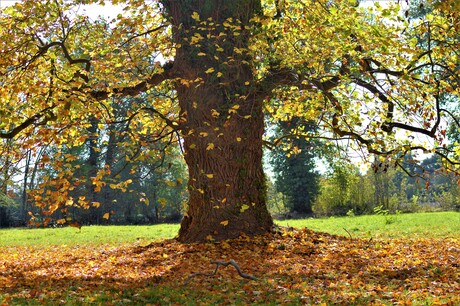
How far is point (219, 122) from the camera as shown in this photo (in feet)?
37.7

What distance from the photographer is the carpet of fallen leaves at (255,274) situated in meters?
6.45

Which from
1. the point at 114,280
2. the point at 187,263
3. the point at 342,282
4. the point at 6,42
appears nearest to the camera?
the point at 342,282

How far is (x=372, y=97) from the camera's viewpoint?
481 inches

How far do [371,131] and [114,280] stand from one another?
6.91 m

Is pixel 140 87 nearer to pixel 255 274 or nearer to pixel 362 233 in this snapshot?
pixel 255 274

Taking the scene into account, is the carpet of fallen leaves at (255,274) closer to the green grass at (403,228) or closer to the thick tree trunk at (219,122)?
the thick tree trunk at (219,122)

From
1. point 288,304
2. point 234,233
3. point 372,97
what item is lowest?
point 288,304

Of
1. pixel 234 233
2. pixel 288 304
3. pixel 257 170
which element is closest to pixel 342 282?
pixel 288 304

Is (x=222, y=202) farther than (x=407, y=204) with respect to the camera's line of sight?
No

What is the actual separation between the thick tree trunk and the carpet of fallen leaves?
25.1 inches

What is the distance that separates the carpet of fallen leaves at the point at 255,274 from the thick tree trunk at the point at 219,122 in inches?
25.1

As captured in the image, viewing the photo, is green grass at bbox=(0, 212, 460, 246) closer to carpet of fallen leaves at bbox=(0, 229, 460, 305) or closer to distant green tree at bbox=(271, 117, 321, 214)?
carpet of fallen leaves at bbox=(0, 229, 460, 305)

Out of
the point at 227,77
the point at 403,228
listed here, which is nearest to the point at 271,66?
the point at 227,77

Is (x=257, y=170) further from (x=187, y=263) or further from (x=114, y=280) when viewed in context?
(x=114, y=280)
